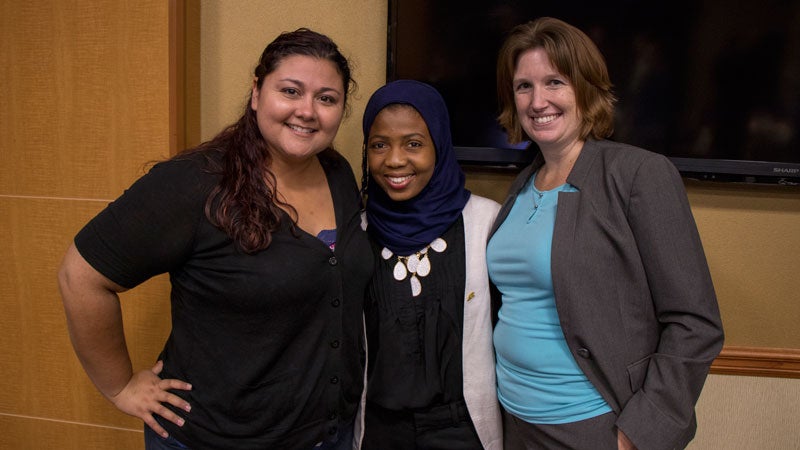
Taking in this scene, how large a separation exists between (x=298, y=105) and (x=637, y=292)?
882 mm

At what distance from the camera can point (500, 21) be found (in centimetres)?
163

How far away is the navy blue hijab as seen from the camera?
1.35 metres

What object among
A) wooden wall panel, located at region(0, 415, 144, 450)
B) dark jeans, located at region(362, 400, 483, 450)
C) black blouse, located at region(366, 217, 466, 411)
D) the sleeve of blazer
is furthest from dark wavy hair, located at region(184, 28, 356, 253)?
wooden wall panel, located at region(0, 415, 144, 450)

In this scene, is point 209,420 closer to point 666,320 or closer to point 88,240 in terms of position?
point 88,240

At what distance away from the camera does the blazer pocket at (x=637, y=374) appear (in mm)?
1101

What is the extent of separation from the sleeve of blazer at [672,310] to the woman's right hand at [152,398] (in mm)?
1003

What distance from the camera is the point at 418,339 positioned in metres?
1.30

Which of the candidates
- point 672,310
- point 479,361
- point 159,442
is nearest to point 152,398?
point 159,442

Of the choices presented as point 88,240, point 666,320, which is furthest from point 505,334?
point 88,240

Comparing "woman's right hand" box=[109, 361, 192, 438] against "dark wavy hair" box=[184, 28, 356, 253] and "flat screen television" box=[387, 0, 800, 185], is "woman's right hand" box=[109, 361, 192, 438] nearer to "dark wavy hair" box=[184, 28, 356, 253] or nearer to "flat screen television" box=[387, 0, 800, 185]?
"dark wavy hair" box=[184, 28, 356, 253]

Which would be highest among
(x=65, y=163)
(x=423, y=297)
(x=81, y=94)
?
(x=81, y=94)

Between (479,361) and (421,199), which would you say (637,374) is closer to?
(479,361)

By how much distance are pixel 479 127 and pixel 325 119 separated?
0.71 meters

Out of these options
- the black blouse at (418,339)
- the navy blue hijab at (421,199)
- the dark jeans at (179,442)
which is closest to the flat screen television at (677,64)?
the navy blue hijab at (421,199)
